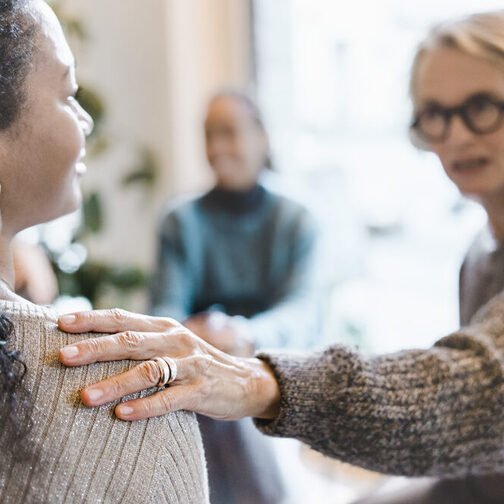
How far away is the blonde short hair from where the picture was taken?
3.87 feet

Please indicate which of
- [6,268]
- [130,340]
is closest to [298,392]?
[130,340]

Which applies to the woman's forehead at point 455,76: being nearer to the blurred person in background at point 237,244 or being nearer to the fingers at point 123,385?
Result: the fingers at point 123,385

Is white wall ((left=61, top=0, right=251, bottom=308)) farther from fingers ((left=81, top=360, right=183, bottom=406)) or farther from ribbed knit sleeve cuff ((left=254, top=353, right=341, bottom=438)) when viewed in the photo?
fingers ((left=81, top=360, right=183, bottom=406))

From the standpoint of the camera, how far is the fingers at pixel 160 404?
0.72m

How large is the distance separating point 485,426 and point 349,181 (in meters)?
1.97

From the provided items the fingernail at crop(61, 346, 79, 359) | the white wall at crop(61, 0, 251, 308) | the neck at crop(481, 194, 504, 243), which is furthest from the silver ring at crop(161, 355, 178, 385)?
the white wall at crop(61, 0, 251, 308)

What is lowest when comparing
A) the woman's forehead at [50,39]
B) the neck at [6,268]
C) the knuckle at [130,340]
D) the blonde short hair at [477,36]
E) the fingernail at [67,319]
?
the knuckle at [130,340]

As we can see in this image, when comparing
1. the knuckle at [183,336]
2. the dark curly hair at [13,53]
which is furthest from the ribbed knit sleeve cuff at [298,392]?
the dark curly hair at [13,53]

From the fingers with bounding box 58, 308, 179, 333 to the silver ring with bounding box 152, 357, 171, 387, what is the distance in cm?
5

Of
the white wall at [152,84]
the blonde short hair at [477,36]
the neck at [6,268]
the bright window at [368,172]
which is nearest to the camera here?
the neck at [6,268]

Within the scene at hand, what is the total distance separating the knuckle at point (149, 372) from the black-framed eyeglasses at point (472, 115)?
764mm

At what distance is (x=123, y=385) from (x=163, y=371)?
0.18 feet

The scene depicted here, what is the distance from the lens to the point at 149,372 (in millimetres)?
747

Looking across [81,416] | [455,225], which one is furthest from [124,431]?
[455,225]
